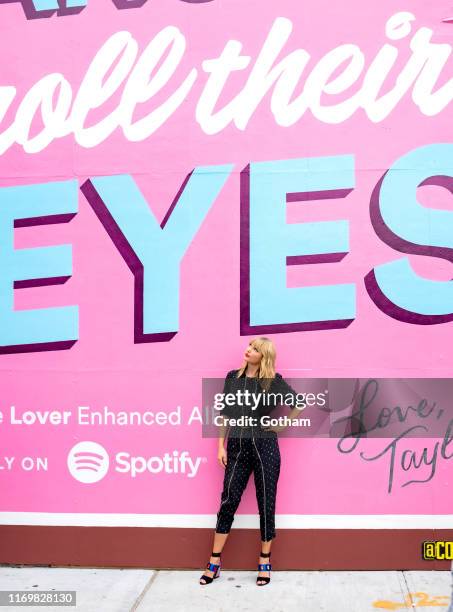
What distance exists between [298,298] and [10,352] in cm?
249

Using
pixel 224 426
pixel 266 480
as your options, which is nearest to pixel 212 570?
pixel 266 480

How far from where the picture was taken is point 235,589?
4941 millimetres

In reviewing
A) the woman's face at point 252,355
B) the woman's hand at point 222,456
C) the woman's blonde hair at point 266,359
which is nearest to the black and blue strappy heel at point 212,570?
the woman's hand at point 222,456

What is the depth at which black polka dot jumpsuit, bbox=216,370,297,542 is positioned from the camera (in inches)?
199

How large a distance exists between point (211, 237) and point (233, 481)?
6.54 feet

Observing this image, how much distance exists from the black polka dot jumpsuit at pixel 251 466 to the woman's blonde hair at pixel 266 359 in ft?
0.18

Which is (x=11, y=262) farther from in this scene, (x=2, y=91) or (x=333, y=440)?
(x=333, y=440)

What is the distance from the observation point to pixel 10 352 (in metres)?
5.58

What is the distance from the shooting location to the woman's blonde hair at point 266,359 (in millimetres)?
5086

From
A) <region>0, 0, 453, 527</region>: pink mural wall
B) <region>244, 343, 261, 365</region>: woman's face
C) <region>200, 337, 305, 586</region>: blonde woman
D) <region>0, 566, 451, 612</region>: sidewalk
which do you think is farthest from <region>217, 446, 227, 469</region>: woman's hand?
<region>0, 566, 451, 612</region>: sidewalk

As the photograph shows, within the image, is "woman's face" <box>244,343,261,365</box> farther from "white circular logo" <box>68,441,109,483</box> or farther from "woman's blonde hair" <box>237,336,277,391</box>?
"white circular logo" <box>68,441,109,483</box>

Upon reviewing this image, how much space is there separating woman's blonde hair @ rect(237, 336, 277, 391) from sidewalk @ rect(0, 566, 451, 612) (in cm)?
153

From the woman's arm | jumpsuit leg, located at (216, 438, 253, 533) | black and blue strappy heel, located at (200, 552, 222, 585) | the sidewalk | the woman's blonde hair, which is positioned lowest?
the sidewalk

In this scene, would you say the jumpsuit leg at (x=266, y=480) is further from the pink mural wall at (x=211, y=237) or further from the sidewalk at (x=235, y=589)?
the sidewalk at (x=235, y=589)
